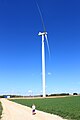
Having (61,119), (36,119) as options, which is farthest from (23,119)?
(61,119)

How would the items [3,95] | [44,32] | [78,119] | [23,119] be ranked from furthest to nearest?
[3,95], [44,32], [23,119], [78,119]

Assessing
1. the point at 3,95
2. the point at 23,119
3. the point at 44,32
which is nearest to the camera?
the point at 23,119

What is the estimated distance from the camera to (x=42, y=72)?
250 feet

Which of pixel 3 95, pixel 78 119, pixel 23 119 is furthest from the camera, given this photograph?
pixel 3 95

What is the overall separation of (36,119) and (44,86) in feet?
177

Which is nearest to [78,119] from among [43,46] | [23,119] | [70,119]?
[70,119]

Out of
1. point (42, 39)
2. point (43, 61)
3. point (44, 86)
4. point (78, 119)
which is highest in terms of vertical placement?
point (42, 39)

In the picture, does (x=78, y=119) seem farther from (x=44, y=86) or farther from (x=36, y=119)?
(x=44, y=86)

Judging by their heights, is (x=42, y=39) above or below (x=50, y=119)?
above

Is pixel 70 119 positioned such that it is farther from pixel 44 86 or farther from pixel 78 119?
pixel 44 86

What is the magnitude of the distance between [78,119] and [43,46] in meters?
53.2

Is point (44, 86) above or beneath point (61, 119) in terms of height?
above

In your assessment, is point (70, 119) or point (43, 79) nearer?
point (70, 119)

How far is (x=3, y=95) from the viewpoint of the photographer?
16188cm
